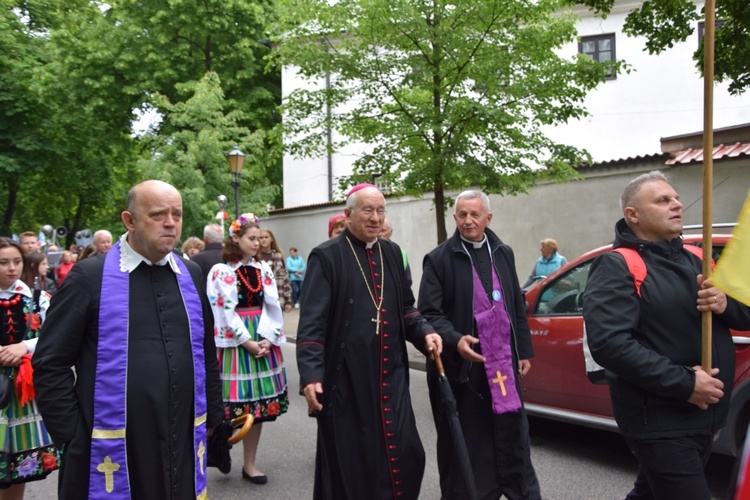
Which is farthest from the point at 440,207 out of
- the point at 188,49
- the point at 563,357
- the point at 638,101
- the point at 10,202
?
the point at 10,202

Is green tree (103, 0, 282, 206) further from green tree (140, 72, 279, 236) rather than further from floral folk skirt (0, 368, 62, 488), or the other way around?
floral folk skirt (0, 368, 62, 488)

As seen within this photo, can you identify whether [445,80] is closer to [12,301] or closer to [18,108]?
[12,301]

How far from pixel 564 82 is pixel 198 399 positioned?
324 inches

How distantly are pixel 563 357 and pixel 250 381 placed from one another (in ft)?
8.38

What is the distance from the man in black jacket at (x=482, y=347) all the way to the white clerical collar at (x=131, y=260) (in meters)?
1.73

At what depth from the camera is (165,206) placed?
9.46 feet

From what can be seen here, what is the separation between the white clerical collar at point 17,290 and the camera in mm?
4191

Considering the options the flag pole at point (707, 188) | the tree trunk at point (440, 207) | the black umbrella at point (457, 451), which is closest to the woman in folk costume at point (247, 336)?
the black umbrella at point (457, 451)

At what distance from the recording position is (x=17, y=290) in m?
4.25

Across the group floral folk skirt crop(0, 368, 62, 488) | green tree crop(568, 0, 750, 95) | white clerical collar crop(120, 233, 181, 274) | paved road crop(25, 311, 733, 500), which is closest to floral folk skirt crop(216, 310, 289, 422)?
paved road crop(25, 311, 733, 500)

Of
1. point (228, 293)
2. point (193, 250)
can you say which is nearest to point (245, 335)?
point (228, 293)

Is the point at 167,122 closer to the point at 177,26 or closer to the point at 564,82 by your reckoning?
the point at 177,26

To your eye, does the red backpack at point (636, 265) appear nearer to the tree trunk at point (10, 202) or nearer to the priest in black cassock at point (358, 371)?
the priest in black cassock at point (358, 371)

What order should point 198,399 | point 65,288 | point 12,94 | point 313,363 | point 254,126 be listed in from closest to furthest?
point 65,288 → point 198,399 → point 313,363 → point 12,94 → point 254,126
